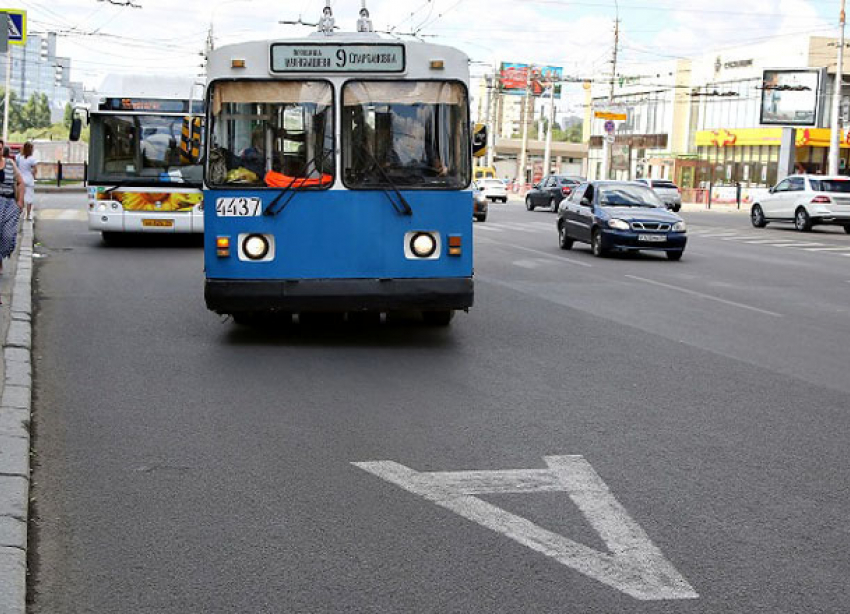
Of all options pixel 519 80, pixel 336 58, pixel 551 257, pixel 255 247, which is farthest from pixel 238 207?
pixel 519 80

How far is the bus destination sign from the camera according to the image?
1077 cm

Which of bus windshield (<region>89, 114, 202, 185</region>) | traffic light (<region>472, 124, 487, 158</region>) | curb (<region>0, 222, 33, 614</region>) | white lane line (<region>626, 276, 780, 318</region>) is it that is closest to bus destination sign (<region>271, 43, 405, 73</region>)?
traffic light (<region>472, 124, 487, 158</region>)

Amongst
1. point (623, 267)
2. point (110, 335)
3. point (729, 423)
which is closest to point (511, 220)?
point (623, 267)

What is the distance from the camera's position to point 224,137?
35.8 feet

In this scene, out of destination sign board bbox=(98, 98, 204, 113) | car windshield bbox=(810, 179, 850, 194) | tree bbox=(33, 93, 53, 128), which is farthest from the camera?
tree bbox=(33, 93, 53, 128)

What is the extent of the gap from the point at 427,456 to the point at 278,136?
484cm

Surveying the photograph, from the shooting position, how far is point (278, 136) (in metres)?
10.9

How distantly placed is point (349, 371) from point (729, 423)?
316 centimetres

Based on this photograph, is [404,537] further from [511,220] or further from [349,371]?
[511,220]

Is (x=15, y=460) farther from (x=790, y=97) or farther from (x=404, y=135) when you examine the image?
(x=790, y=97)

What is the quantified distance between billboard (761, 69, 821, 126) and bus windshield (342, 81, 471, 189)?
206ft

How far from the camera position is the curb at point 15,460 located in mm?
4551

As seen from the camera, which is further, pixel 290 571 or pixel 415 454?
pixel 415 454

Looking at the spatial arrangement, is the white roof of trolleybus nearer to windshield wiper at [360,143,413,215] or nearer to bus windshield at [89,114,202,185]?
windshield wiper at [360,143,413,215]
